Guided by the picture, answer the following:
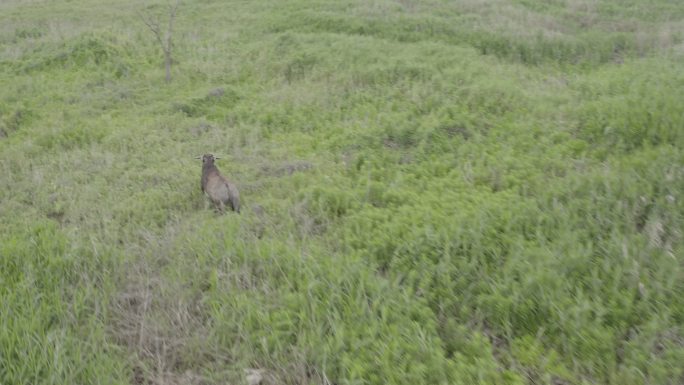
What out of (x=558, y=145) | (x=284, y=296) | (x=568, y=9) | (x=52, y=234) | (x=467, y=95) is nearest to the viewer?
(x=284, y=296)

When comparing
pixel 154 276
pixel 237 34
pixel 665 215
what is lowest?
pixel 154 276

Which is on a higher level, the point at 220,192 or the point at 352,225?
the point at 220,192

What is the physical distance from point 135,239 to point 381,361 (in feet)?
10.2

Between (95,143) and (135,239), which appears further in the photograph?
(95,143)

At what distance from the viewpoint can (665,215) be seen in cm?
432

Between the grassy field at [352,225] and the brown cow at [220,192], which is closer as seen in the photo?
the grassy field at [352,225]

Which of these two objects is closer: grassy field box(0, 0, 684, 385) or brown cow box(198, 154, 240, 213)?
grassy field box(0, 0, 684, 385)

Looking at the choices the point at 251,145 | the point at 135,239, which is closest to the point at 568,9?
the point at 251,145

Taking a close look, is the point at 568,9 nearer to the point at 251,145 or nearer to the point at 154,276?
the point at 251,145

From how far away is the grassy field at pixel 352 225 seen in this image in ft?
10.9

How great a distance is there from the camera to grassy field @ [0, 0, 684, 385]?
10.9ft

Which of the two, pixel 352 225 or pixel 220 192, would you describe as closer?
pixel 352 225

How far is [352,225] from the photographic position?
4961mm

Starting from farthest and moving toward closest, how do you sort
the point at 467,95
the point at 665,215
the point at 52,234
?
the point at 467,95 → the point at 52,234 → the point at 665,215
